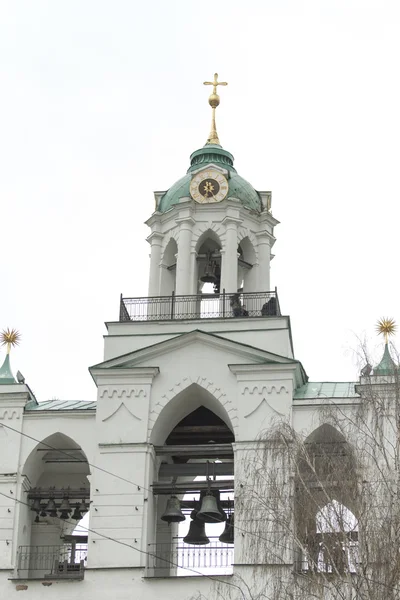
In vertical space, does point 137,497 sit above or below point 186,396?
below

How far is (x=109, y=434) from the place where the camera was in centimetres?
3133

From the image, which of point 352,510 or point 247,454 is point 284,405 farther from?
point 352,510

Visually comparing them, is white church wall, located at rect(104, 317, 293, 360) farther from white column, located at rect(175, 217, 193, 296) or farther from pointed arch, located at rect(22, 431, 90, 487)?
pointed arch, located at rect(22, 431, 90, 487)

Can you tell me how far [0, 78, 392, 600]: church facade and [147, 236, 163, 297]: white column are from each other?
106 mm

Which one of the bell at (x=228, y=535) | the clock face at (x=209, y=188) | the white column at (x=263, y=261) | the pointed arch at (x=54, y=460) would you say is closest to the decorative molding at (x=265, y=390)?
the bell at (x=228, y=535)

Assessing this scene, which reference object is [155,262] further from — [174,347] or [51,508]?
[51,508]

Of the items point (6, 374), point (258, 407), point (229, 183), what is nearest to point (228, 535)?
point (258, 407)

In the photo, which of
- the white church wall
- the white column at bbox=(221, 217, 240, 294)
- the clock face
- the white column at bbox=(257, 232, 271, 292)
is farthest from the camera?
the clock face

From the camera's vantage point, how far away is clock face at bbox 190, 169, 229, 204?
35250mm

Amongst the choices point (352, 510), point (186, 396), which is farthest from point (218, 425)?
point (352, 510)

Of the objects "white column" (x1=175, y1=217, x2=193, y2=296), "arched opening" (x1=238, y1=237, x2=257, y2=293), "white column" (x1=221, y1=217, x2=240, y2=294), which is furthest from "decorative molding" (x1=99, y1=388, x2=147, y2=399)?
"arched opening" (x1=238, y1=237, x2=257, y2=293)

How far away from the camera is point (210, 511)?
30172 mm

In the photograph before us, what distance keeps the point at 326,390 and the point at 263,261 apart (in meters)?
4.40

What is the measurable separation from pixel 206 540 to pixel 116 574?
6.85ft
